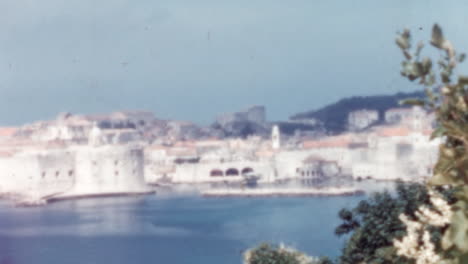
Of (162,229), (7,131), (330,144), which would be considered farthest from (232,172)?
(162,229)

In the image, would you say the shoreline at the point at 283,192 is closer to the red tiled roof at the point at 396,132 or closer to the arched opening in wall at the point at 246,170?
the arched opening in wall at the point at 246,170

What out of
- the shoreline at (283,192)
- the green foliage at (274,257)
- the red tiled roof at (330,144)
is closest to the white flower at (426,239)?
the green foliage at (274,257)

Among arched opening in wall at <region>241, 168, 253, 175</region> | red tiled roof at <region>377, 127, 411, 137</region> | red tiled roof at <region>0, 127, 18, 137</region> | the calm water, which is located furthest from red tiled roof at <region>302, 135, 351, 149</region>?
red tiled roof at <region>0, 127, 18, 137</region>

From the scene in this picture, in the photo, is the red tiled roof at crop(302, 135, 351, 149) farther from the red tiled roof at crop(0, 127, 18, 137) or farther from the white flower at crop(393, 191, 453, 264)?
the white flower at crop(393, 191, 453, 264)

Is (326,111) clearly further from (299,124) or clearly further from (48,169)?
(48,169)

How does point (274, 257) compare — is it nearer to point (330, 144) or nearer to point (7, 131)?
point (330, 144)
